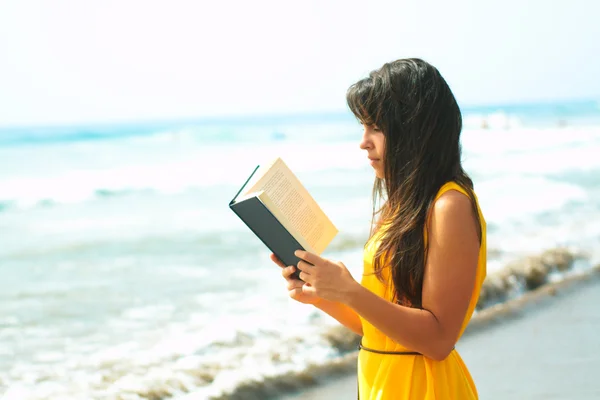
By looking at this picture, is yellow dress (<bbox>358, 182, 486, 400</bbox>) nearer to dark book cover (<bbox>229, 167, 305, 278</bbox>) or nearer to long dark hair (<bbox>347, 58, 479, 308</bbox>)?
long dark hair (<bbox>347, 58, 479, 308</bbox>)

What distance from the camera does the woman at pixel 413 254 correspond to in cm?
175

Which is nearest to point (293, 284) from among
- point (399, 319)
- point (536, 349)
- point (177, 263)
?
point (399, 319)

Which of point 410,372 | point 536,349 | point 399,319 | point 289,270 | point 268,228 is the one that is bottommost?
point 536,349

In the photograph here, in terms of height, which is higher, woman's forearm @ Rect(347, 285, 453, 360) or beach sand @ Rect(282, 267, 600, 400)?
woman's forearm @ Rect(347, 285, 453, 360)

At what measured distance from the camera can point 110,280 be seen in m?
8.41

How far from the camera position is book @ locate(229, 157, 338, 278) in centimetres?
176

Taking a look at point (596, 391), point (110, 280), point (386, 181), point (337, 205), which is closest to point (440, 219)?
point (386, 181)

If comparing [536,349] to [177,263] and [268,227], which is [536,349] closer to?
[268,227]

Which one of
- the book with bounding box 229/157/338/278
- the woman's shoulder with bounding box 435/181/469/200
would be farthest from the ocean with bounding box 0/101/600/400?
the woman's shoulder with bounding box 435/181/469/200

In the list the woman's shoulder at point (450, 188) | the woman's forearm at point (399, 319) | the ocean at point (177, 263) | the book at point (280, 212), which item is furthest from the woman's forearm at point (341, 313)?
the ocean at point (177, 263)

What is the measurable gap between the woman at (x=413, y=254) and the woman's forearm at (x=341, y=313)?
19 centimetres

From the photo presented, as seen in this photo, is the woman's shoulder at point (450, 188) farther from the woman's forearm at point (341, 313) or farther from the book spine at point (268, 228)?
the woman's forearm at point (341, 313)

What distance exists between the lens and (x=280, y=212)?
1.77m

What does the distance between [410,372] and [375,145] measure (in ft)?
1.86
